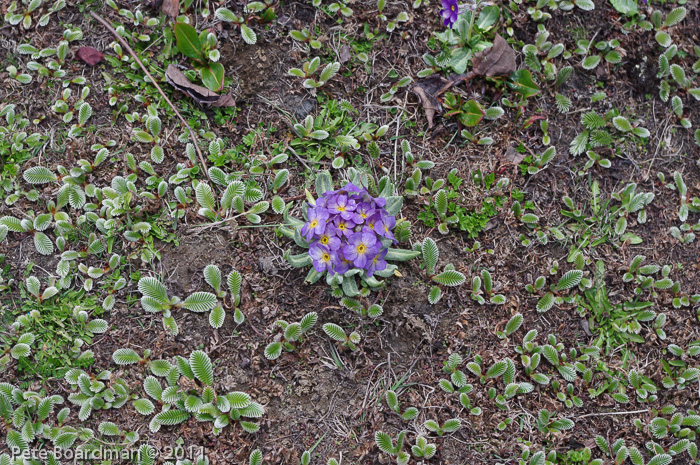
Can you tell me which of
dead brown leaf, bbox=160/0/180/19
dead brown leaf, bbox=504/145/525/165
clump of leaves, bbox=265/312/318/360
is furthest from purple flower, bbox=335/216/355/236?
dead brown leaf, bbox=160/0/180/19

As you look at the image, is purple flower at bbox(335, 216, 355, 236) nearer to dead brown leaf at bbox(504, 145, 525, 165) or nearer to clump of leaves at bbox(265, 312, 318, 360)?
clump of leaves at bbox(265, 312, 318, 360)

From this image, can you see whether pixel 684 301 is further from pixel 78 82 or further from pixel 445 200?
pixel 78 82

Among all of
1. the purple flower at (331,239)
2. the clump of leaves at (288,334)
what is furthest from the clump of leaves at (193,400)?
the purple flower at (331,239)

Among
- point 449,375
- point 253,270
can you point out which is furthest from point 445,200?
point 253,270

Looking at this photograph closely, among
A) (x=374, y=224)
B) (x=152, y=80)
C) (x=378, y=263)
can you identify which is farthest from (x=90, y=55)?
(x=378, y=263)

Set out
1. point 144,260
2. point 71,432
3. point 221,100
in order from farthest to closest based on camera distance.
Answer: point 221,100 < point 144,260 < point 71,432

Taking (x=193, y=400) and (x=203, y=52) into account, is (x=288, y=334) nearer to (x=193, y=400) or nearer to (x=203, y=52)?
(x=193, y=400)

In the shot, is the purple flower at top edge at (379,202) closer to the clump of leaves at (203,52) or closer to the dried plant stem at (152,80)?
the dried plant stem at (152,80)
